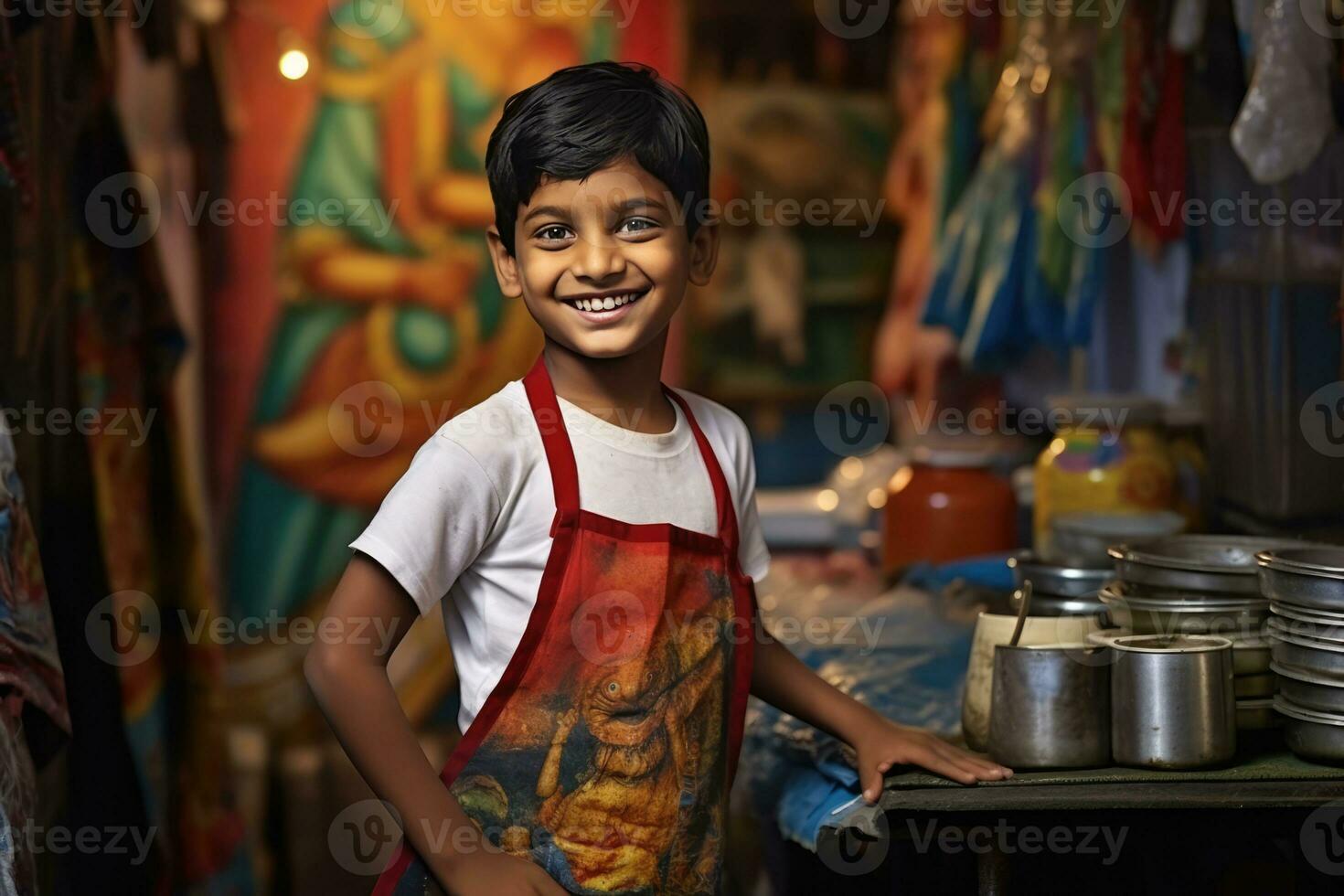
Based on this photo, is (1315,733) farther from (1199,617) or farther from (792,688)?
(792,688)

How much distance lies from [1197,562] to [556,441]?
2.61 ft

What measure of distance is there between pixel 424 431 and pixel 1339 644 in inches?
130

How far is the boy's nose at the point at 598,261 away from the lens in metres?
1.57

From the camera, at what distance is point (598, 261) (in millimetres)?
1570

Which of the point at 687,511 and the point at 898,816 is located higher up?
the point at 687,511

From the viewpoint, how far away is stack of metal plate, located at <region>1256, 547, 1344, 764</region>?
160 centimetres

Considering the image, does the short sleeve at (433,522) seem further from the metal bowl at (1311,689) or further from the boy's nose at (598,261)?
the metal bowl at (1311,689)

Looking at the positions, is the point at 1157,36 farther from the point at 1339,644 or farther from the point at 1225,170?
the point at 1339,644

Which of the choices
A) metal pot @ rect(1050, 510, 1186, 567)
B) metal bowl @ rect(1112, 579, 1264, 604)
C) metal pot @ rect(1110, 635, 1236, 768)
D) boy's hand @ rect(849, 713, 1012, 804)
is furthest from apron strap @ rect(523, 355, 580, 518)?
metal pot @ rect(1050, 510, 1186, 567)

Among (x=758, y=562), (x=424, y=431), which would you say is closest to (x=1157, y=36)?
(x=758, y=562)

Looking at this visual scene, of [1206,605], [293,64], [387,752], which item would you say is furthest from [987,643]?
[293,64]

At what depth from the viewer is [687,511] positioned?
1705 millimetres

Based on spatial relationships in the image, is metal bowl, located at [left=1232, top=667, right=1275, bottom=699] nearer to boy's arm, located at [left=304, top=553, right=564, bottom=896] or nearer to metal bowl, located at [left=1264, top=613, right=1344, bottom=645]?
metal bowl, located at [left=1264, top=613, right=1344, bottom=645]

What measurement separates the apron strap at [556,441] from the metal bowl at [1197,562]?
2.36 feet
